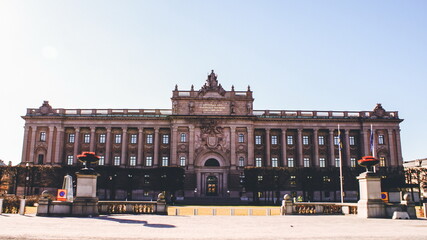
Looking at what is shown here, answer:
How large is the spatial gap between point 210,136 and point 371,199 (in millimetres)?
46362

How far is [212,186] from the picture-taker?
A: 227ft

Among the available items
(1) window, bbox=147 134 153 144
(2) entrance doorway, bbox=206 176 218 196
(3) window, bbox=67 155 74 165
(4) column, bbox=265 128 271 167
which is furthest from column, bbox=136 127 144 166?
(4) column, bbox=265 128 271 167

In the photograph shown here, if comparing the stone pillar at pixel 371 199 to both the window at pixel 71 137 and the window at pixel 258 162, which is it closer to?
the window at pixel 258 162

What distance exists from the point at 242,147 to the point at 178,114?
46.5 ft

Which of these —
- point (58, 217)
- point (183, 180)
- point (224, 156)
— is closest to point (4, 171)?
point (183, 180)

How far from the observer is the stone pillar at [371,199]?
83.1ft

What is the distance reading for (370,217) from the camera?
2523cm

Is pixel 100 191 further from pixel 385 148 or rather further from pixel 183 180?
pixel 385 148

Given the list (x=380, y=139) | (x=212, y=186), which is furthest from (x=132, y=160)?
(x=380, y=139)

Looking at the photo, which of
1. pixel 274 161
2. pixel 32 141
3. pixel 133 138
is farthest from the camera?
pixel 133 138

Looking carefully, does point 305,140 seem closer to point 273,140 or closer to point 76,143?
point 273,140

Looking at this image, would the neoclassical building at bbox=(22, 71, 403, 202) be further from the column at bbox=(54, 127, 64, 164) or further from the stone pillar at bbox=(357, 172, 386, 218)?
the stone pillar at bbox=(357, 172, 386, 218)

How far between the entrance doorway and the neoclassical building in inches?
7.5

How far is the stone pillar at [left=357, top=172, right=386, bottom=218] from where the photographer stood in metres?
25.3
